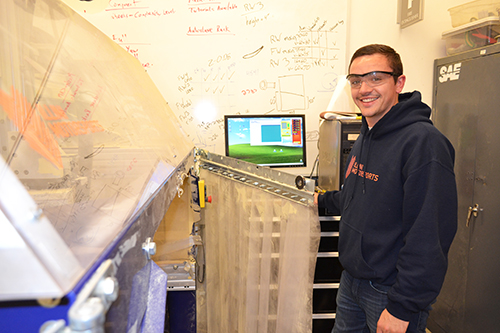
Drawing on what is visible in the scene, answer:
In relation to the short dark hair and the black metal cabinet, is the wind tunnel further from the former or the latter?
the black metal cabinet

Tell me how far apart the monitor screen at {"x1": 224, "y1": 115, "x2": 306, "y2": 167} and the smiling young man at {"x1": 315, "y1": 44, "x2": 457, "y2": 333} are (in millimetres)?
1202

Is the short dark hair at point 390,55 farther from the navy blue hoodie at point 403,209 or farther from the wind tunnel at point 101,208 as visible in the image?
the wind tunnel at point 101,208

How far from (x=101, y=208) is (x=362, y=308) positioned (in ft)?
3.27

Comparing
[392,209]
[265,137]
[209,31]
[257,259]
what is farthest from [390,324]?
[209,31]

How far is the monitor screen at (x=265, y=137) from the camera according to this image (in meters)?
2.42

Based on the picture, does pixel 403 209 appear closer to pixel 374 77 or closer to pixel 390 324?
pixel 390 324

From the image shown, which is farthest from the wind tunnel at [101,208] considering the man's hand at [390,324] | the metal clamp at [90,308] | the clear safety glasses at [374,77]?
the clear safety glasses at [374,77]

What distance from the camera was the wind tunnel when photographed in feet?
0.87

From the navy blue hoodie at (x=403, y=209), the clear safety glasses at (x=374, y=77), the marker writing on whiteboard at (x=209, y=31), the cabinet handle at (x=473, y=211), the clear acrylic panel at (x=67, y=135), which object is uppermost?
the marker writing on whiteboard at (x=209, y=31)

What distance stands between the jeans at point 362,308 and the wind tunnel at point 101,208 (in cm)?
30

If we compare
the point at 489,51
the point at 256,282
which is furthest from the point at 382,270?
the point at 489,51

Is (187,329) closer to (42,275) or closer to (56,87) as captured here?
(56,87)

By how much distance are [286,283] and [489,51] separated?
1.75m

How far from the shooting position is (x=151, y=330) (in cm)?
53
